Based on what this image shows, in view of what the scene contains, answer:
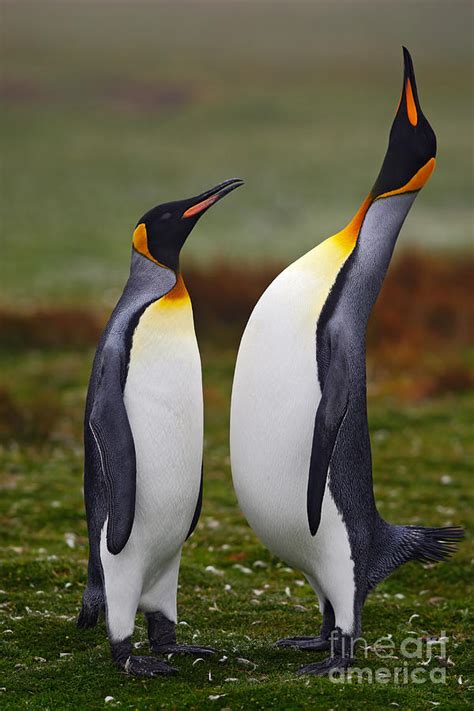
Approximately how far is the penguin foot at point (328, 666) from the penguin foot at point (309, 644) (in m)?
0.43

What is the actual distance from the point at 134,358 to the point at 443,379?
12111 mm

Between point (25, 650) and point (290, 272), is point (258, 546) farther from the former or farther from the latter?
point (290, 272)

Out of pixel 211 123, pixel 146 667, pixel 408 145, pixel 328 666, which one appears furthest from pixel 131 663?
pixel 211 123

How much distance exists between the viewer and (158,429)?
20.3 ft

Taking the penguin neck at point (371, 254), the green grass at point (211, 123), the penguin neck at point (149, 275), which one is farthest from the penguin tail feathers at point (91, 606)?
the green grass at point (211, 123)

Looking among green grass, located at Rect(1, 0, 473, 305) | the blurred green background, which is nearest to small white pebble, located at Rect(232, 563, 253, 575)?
the blurred green background

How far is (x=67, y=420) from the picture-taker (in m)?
15.0

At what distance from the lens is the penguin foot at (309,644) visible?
Answer: 267 inches

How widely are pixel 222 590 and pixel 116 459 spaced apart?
115 inches

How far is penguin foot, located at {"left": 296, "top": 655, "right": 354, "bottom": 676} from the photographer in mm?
6215

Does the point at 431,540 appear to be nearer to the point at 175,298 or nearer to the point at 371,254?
the point at 371,254

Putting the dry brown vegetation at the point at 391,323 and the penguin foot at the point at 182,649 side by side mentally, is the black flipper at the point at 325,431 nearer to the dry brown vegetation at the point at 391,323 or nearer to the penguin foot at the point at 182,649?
the penguin foot at the point at 182,649

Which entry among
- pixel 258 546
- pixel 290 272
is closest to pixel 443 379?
pixel 258 546

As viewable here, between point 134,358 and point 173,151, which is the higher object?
point 173,151
